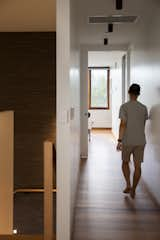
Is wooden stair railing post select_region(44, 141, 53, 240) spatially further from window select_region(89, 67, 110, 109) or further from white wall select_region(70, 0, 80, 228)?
window select_region(89, 67, 110, 109)

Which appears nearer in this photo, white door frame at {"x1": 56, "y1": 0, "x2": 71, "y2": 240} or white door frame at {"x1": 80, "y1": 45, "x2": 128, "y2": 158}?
white door frame at {"x1": 56, "y1": 0, "x2": 71, "y2": 240}

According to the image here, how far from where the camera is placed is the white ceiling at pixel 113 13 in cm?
404

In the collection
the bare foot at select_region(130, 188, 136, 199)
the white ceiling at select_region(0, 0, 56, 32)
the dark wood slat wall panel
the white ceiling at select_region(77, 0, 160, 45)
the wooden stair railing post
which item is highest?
the white ceiling at select_region(77, 0, 160, 45)

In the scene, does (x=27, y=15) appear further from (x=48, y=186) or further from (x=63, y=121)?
(x=48, y=186)

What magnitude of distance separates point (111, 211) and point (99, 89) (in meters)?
10.4

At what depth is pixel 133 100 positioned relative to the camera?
4.43 m

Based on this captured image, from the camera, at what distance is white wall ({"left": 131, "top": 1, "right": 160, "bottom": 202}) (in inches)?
159

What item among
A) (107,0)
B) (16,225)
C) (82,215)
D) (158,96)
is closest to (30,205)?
(16,225)

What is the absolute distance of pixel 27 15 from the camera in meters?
4.12

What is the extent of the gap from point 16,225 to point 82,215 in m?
0.85

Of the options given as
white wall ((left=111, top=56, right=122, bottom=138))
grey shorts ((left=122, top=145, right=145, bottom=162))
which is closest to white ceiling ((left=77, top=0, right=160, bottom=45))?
grey shorts ((left=122, top=145, right=145, bottom=162))

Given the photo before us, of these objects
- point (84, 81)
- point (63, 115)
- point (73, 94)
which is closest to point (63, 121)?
point (63, 115)

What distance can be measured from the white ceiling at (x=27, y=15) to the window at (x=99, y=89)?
911cm

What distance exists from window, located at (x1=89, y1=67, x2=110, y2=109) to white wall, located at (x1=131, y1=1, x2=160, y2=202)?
8.46 meters
